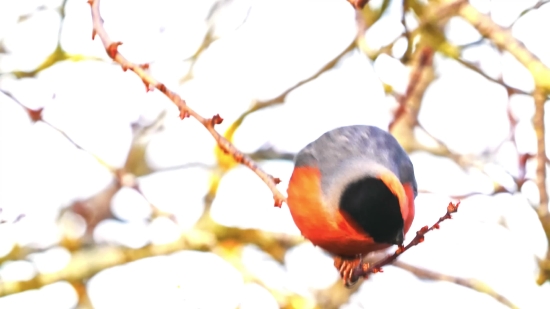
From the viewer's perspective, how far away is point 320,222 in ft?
4.83

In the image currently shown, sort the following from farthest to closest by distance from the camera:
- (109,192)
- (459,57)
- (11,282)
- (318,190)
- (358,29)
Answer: (109,192), (11,282), (358,29), (459,57), (318,190)

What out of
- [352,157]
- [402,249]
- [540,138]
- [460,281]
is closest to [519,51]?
[540,138]

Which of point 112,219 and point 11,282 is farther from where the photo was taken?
point 112,219

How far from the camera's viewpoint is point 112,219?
2.84 meters

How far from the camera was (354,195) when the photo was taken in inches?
55.1

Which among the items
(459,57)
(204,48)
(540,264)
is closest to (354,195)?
(459,57)

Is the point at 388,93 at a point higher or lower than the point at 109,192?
higher

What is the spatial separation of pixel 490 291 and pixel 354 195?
141cm

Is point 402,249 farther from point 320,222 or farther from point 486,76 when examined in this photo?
point 486,76

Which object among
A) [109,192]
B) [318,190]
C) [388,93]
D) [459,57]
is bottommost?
[109,192]

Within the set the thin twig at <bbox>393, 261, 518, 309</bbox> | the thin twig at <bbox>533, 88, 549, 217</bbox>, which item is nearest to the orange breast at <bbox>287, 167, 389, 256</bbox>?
the thin twig at <bbox>533, 88, 549, 217</bbox>

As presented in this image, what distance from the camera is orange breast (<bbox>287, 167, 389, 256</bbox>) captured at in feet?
4.62

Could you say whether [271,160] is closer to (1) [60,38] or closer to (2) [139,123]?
(2) [139,123]

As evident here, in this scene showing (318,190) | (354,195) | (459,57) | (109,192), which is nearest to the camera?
(354,195)
